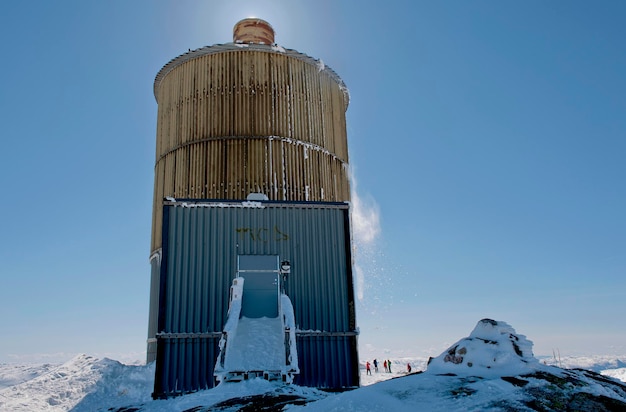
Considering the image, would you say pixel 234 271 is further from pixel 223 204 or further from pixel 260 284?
pixel 223 204

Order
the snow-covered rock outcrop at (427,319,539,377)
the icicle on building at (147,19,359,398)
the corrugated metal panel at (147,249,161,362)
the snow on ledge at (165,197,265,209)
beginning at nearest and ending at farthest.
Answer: the snow-covered rock outcrop at (427,319,539,377)
the icicle on building at (147,19,359,398)
the snow on ledge at (165,197,265,209)
the corrugated metal panel at (147,249,161,362)

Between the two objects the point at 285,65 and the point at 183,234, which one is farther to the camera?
the point at 285,65

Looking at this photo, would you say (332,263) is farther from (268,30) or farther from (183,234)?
(268,30)

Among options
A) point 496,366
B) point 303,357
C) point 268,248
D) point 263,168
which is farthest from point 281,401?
point 263,168

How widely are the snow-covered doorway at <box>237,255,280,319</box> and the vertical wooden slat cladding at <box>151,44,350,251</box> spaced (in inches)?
199

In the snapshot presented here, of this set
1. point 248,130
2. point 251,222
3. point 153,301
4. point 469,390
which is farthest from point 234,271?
point 469,390

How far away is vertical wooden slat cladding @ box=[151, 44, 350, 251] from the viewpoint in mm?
19734

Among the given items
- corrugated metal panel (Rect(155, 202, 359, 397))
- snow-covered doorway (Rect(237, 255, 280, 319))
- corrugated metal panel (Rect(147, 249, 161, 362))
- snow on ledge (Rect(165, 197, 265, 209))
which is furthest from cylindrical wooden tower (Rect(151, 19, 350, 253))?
snow-covered doorway (Rect(237, 255, 280, 319))

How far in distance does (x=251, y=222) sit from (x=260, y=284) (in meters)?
1.80

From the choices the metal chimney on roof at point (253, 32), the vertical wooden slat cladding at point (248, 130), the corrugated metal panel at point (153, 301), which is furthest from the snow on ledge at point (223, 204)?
the metal chimney on roof at point (253, 32)

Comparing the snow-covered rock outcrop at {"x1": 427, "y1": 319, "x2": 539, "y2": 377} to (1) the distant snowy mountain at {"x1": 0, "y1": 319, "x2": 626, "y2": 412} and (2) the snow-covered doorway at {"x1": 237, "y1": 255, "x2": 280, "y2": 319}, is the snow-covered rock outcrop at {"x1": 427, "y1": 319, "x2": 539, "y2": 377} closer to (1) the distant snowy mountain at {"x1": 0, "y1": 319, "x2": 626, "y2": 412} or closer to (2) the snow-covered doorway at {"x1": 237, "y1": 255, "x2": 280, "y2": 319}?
(1) the distant snowy mountain at {"x1": 0, "y1": 319, "x2": 626, "y2": 412}

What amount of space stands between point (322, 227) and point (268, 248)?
5.54 feet

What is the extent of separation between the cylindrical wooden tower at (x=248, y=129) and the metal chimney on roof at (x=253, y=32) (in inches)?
19.8

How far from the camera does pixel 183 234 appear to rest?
14.5 m
